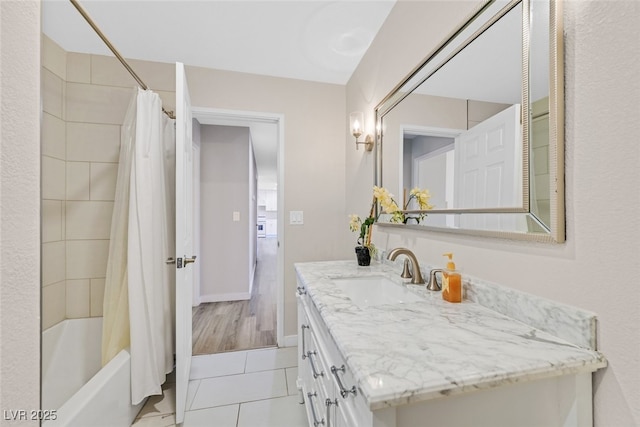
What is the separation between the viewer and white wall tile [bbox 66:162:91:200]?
1773 mm

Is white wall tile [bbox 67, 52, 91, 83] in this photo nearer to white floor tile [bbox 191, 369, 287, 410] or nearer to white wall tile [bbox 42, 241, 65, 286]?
white wall tile [bbox 42, 241, 65, 286]

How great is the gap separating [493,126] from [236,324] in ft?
9.23

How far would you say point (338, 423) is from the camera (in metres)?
0.80

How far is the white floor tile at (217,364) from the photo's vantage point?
192 centimetres

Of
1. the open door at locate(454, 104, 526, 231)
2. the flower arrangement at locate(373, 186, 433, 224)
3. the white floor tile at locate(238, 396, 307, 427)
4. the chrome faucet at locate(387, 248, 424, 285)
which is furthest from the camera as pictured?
the white floor tile at locate(238, 396, 307, 427)

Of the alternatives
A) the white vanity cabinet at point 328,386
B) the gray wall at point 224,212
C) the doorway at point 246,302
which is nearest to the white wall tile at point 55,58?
the doorway at point 246,302

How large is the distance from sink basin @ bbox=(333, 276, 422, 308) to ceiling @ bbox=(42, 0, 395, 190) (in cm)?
160

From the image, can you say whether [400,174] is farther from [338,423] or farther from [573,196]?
[338,423]

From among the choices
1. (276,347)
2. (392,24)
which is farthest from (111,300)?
(392,24)

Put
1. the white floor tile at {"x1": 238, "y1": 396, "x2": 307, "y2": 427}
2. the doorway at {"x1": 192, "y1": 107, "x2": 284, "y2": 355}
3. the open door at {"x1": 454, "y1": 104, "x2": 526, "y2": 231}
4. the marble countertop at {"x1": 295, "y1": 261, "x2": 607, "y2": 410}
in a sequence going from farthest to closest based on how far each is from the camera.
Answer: the doorway at {"x1": 192, "y1": 107, "x2": 284, "y2": 355}
the white floor tile at {"x1": 238, "y1": 396, "x2": 307, "y2": 427}
the open door at {"x1": 454, "y1": 104, "x2": 526, "y2": 231}
the marble countertop at {"x1": 295, "y1": 261, "x2": 607, "y2": 410}

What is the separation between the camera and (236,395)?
1695 millimetres

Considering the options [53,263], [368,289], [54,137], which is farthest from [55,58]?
[368,289]

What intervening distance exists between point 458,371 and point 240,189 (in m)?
3.32

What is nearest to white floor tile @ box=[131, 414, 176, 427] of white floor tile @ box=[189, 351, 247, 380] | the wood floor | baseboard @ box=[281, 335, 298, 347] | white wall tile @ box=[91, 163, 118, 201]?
white floor tile @ box=[189, 351, 247, 380]
